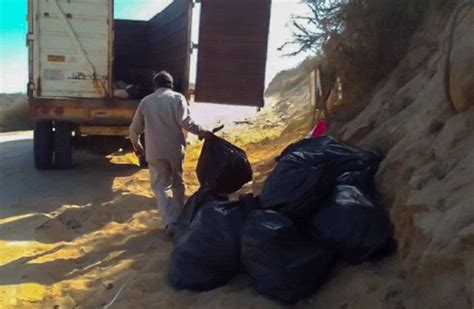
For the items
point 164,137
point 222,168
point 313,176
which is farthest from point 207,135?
point 313,176

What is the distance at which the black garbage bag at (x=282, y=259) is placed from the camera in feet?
11.2

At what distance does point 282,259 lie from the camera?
3477 millimetres

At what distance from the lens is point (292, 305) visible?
3412 millimetres

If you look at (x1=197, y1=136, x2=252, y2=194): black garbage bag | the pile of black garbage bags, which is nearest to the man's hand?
(x1=197, y1=136, x2=252, y2=194): black garbage bag

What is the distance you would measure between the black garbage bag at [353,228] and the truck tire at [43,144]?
5945 mm

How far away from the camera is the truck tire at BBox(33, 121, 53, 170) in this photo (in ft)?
28.1

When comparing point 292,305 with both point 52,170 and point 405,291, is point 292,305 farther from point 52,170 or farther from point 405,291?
point 52,170

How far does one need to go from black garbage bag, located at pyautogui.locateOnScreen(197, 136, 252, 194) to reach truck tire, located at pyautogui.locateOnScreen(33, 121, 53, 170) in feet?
14.0

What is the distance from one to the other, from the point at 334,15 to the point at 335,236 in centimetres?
393

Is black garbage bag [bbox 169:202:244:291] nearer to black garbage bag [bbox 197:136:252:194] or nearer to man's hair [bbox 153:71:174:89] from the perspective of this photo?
black garbage bag [bbox 197:136:252:194]

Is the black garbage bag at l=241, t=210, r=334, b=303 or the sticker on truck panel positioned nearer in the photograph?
the black garbage bag at l=241, t=210, r=334, b=303

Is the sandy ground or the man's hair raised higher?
the man's hair

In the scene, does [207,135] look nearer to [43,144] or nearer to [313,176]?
[313,176]

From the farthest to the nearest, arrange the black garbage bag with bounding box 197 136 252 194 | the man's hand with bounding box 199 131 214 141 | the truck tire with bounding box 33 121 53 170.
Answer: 1. the truck tire with bounding box 33 121 53 170
2. the man's hand with bounding box 199 131 214 141
3. the black garbage bag with bounding box 197 136 252 194
